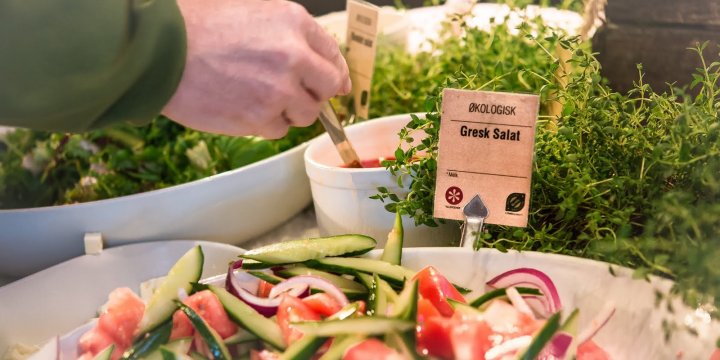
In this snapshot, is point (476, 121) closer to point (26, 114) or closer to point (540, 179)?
point (540, 179)

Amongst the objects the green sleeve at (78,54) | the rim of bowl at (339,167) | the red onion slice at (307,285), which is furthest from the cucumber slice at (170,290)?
the rim of bowl at (339,167)

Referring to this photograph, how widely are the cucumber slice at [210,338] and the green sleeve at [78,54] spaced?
0.98 feet

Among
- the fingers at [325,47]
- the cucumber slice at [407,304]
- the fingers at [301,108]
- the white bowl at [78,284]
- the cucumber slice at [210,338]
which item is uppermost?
the fingers at [325,47]

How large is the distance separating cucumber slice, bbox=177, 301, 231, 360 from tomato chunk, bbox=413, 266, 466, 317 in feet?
0.83

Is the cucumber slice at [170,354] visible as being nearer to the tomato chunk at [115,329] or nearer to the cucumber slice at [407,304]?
the tomato chunk at [115,329]

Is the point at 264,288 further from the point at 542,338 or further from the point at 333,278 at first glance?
the point at 542,338

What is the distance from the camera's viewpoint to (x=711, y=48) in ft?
3.51

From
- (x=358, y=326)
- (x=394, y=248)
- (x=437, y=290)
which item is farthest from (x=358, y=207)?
(x=358, y=326)

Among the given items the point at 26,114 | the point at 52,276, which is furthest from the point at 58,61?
the point at 52,276

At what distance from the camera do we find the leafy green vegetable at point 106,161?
1.44m

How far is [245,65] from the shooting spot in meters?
0.93

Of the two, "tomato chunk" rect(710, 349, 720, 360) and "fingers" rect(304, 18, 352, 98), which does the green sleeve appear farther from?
"tomato chunk" rect(710, 349, 720, 360)

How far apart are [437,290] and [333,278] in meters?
0.15

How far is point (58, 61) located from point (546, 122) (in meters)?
0.72
